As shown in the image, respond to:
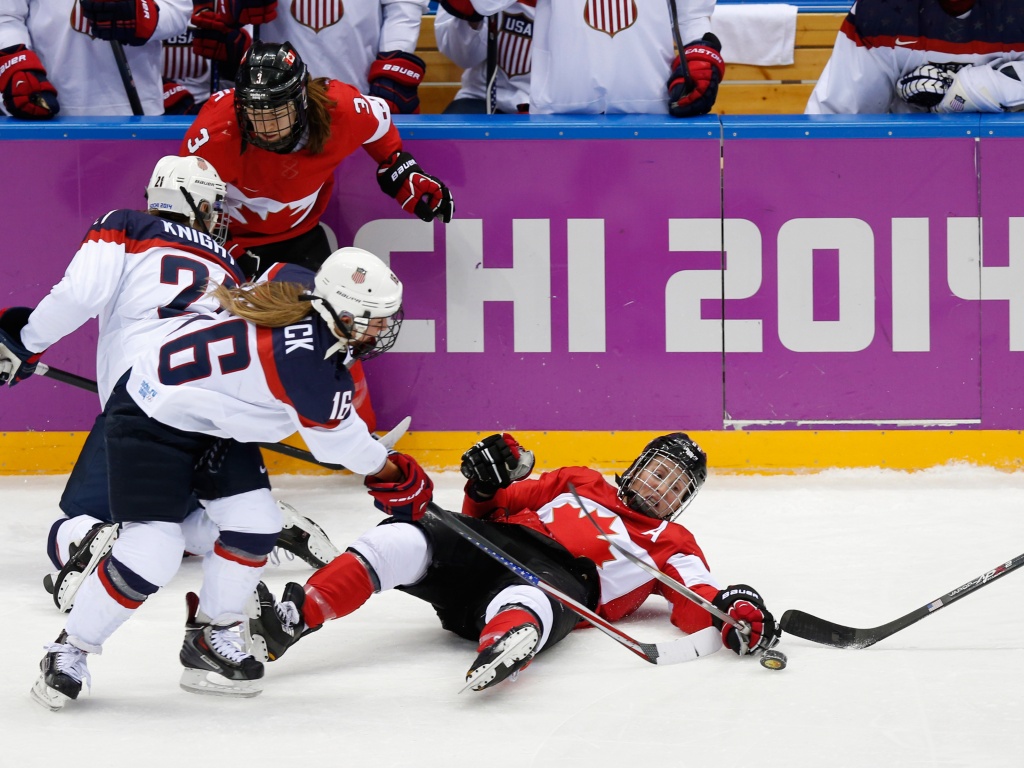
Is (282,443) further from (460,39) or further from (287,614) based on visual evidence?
(287,614)

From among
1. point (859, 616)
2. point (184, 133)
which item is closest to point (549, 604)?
point (859, 616)

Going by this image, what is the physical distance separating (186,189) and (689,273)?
178cm

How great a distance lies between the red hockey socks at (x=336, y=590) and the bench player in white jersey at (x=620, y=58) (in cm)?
242

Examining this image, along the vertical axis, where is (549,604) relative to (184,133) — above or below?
below

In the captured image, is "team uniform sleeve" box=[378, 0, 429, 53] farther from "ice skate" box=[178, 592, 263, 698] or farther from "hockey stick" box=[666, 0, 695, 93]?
"ice skate" box=[178, 592, 263, 698]

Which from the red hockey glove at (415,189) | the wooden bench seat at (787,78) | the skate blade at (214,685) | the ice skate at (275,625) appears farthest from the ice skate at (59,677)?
the wooden bench seat at (787,78)

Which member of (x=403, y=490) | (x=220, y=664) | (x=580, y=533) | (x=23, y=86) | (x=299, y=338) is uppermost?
(x=23, y=86)

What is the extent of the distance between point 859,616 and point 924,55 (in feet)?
7.66

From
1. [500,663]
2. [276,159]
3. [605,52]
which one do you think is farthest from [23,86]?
[500,663]

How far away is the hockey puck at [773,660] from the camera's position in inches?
121

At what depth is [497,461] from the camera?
3.35 metres

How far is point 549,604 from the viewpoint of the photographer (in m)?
3.11

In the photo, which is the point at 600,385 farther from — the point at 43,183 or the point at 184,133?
the point at 43,183

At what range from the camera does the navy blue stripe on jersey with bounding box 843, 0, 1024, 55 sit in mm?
4879
